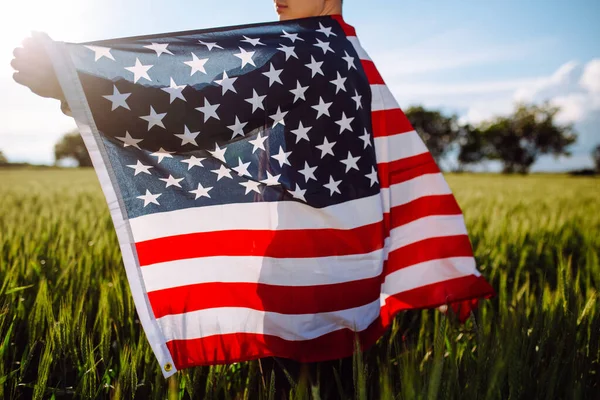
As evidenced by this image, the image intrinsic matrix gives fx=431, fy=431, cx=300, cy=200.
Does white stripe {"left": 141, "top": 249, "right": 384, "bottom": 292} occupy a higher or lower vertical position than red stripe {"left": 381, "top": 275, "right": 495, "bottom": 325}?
higher

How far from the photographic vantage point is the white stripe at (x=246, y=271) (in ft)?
4.59

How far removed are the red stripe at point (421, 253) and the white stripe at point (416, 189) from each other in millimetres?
181

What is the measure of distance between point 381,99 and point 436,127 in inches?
2794

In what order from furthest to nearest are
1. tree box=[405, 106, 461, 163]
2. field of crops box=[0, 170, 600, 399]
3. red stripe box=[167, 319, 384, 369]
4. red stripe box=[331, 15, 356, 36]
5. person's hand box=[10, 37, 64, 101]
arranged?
tree box=[405, 106, 461, 163] → red stripe box=[331, 15, 356, 36] → red stripe box=[167, 319, 384, 369] → person's hand box=[10, 37, 64, 101] → field of crops box=[0, 170, 600, 399]

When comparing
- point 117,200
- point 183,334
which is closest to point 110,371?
point 183,334

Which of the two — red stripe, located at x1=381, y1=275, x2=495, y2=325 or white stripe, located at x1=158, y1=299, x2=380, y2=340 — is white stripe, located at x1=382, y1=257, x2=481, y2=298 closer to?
red stripe, located at x1=381, y1=275, x2=495, y2=325

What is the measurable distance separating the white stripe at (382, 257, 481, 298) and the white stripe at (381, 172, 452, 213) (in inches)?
10.5

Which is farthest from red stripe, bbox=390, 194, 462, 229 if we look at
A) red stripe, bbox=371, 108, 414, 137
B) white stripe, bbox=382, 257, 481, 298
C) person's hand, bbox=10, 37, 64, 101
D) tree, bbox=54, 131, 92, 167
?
tree, bbox=54, 131, 92, 167

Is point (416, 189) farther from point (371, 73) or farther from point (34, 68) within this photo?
point (34, 68)

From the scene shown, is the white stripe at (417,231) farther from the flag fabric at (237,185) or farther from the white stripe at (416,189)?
the flag fabric at (237,185)

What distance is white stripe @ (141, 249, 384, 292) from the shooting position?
140cm

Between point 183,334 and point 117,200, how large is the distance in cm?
A: 47

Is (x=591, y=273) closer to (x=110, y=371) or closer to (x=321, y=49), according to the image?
(x=321, y=49)

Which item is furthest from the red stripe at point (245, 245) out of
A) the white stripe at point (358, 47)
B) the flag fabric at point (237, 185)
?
the white stripe at point (358, 47)
